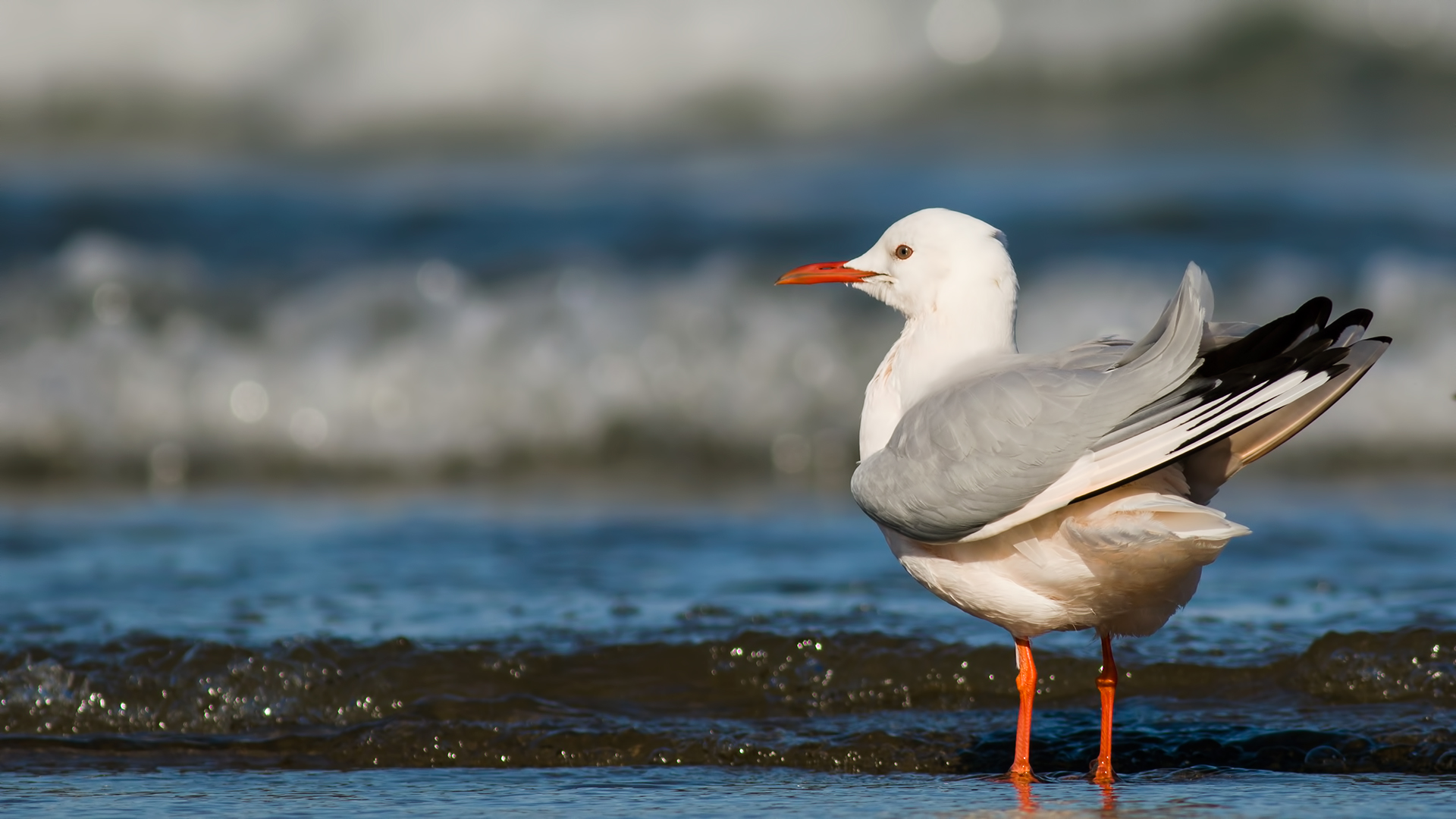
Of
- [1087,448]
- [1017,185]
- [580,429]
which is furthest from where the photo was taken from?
[1017,185]

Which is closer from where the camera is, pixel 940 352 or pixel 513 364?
pixel 940 352

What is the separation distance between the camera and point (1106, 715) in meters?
3.57

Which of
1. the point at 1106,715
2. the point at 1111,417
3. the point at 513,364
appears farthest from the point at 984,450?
the point at 513,364

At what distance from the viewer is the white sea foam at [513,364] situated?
786 cm

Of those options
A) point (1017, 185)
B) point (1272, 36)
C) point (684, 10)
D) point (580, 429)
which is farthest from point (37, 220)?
point (1272, 36)

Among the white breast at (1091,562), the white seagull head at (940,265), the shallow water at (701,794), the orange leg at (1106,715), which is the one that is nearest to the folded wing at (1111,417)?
the white breast at (1091,562)

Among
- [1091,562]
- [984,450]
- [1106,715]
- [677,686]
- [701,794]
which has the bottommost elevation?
[701,794]

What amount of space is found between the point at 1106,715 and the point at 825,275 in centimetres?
125

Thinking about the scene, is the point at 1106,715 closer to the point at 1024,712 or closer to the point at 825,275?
the point at 1024,712

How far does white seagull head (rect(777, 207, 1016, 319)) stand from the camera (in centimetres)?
368

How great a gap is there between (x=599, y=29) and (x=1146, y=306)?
5.47 meters

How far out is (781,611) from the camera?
462 cm

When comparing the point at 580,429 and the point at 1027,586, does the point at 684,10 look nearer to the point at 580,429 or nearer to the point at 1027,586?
the point at 580,429

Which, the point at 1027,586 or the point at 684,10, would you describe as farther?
the point at 684,10
